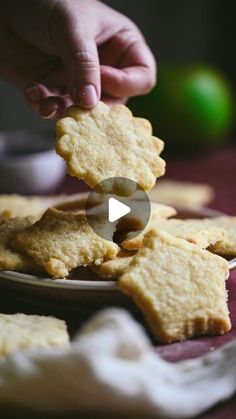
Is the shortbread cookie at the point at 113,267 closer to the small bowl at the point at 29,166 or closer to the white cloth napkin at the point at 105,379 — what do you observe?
the white cloth napkin at the point at 105,379

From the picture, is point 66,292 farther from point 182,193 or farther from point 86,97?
point 182,193

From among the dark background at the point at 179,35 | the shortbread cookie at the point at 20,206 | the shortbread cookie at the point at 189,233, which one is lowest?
the dark background at the point at 179,35

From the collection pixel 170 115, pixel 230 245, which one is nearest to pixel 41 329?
pixel 230 245

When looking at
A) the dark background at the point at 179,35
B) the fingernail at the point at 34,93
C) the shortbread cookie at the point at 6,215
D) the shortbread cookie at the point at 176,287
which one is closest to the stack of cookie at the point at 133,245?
the shortbread cookie at the point at 176,287

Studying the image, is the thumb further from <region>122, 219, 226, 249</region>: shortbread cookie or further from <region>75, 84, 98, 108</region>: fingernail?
<region>122, 219, 226, 249</region>: shortbread cookie

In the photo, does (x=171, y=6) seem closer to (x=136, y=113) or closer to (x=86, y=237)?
(x=136, y=113)

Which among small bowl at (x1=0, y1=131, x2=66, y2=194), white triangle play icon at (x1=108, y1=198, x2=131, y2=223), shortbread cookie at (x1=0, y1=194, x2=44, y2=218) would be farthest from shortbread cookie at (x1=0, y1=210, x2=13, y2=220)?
small bowl at (x1=0, y1=131, x2=66, y2=194)

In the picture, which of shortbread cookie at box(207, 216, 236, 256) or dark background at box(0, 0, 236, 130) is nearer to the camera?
shortbread cookie at box(207, 216, 236, 256)
